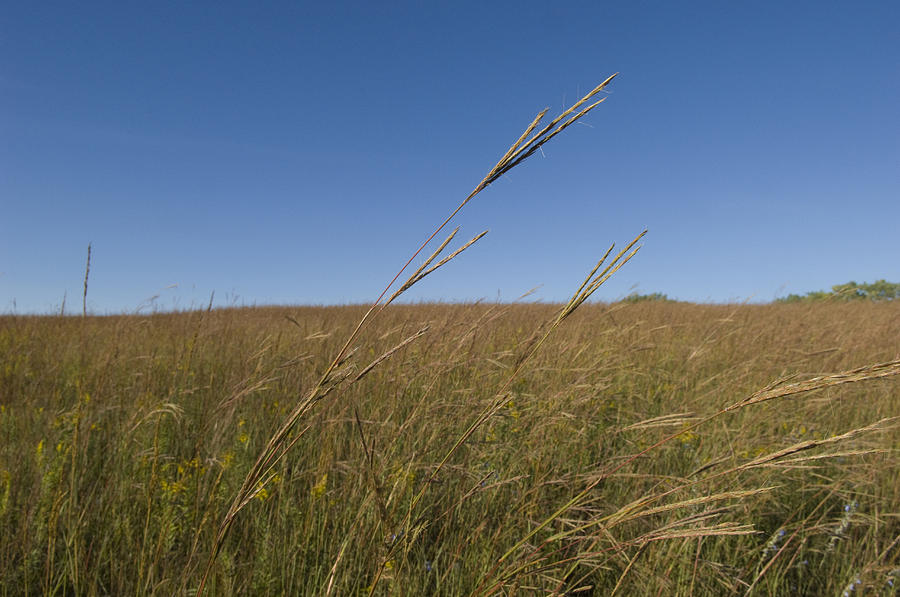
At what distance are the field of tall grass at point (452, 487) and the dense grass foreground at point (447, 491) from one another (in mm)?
15

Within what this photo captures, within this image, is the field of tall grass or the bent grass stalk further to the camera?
the field of tall grass

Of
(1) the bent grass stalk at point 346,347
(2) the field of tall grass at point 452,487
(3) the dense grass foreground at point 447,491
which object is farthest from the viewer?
(3) the dense grass foreground at point 447,491

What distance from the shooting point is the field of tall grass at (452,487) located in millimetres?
1021

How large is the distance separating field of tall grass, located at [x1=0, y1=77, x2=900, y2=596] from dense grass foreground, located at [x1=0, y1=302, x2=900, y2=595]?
0.02 meters

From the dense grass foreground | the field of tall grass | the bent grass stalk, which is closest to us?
the bent grass stalk

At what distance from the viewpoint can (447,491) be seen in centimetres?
198

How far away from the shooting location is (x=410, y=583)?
1.49 m

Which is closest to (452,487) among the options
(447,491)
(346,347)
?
(447,491)

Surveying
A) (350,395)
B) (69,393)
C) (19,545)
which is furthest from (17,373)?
(350,395)

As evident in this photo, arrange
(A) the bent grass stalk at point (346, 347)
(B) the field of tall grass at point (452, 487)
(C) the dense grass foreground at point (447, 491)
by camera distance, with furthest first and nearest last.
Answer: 1. (C) the dense grass foreground at point (447, 491)
2. (B) the field of tall grass at point (452, 487)
3. (A) the bent grass stalk at point (346, 347)

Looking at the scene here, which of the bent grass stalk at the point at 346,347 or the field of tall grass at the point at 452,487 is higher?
the bent grass stalk at the point at 346,347

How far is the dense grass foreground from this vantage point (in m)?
1.36

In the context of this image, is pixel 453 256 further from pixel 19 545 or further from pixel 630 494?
pixel 19 545

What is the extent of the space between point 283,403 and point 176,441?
62cm
